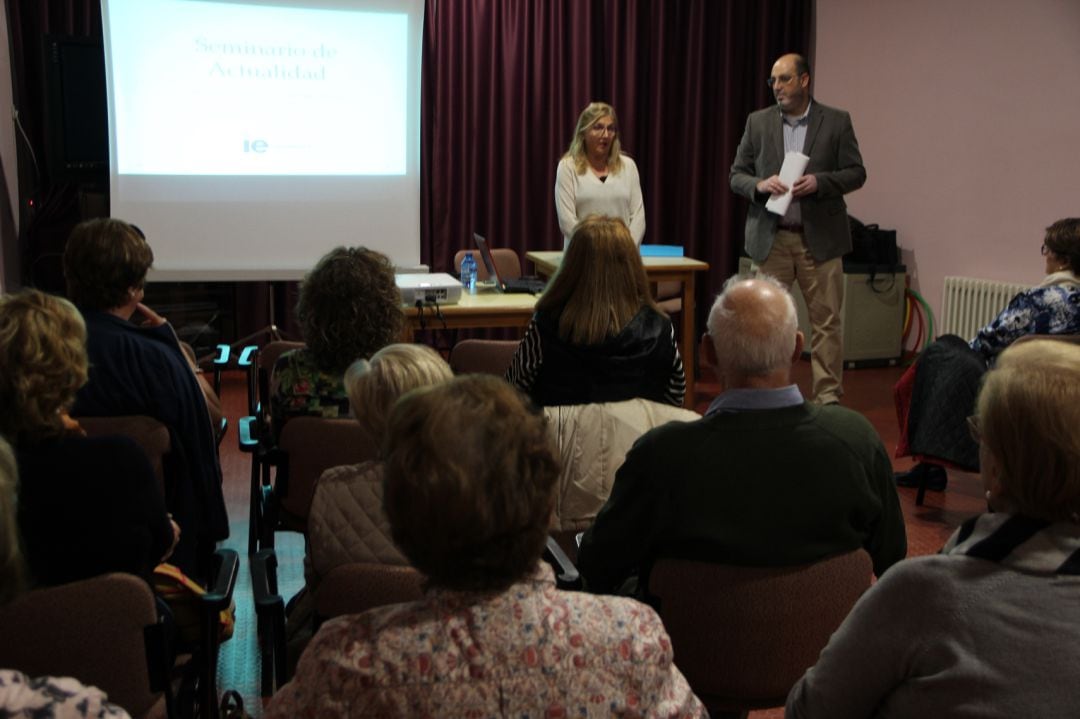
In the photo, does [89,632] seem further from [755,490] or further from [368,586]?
[755,490]

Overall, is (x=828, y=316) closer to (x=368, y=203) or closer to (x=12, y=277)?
(x=368, y=203)

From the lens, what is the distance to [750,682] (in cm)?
180

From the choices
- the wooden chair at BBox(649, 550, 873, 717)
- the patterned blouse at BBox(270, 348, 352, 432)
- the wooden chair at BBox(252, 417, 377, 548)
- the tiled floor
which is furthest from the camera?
the tiled floor

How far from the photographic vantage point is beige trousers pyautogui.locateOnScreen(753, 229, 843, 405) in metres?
4.94

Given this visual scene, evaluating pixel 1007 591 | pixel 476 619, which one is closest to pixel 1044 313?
pixel 1007 591

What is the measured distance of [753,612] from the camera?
68.5 inches

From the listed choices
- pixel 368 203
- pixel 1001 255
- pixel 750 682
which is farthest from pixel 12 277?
pixel 1001 255

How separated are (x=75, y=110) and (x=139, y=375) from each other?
3208 millimetres

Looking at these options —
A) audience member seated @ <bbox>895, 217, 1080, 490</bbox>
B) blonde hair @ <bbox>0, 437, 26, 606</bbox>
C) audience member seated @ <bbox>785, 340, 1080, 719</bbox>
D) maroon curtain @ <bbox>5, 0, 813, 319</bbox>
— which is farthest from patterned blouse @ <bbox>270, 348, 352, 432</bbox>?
maroon curtain @ <bbox>5, 0, 813, 319</bbox>

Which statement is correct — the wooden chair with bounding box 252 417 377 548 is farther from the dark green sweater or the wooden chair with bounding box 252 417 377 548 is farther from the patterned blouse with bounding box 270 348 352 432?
the dark green sweater

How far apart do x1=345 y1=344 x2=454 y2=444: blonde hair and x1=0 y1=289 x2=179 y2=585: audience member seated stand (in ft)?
1.30

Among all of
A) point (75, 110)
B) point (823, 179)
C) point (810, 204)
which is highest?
point (75, 110)

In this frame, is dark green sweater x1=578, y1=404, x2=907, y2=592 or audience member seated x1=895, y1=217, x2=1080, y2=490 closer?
dark green sweater x1=578, y1=404, x2=907, y2=592

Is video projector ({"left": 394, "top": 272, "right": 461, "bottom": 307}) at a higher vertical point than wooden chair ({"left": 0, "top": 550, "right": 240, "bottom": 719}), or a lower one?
higher
